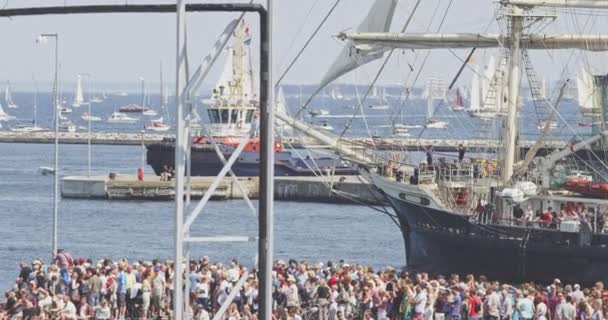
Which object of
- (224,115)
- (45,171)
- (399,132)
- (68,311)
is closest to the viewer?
(68,311)

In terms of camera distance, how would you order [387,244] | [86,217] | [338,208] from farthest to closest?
[338,208] → [86,217] → [387,244]

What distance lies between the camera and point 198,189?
84.2 m

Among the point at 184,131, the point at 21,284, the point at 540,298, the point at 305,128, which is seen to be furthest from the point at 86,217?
the point at 184,131

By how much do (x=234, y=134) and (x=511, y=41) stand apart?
4418cm

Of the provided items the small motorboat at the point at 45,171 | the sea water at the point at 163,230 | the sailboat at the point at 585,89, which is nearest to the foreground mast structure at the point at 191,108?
the sea water at the point at 163,230

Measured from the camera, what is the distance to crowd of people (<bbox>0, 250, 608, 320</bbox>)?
3212 cm

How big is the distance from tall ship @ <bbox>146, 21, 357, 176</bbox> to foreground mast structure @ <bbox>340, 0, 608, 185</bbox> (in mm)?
34872

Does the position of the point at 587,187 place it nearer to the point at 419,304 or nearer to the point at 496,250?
the point at 496,250

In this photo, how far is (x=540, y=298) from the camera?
3247 centimetres

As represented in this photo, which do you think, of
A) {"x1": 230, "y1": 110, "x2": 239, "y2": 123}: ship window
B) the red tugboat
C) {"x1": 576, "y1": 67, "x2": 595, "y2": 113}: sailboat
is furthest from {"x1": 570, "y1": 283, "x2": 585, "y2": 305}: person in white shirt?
{"x1": 230, "y1": 110, "x2": 239, "y2": 123}: ship window

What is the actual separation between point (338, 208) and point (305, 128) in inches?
1276

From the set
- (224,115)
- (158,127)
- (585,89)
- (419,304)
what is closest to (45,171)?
(224,115)

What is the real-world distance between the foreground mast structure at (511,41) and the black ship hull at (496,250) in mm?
2289

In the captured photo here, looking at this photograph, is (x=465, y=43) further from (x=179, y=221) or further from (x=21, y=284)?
(x=179, y=221)
